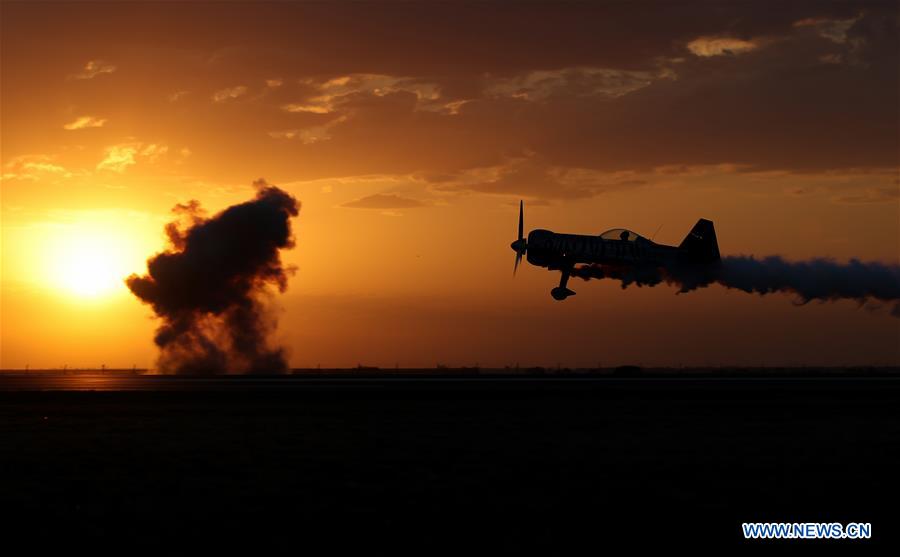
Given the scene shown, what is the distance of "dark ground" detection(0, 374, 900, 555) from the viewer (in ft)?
68.9

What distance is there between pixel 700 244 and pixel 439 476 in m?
70.0

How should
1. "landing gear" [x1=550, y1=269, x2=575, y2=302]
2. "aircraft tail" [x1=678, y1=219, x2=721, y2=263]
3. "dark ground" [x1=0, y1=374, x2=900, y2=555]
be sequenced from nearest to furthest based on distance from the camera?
"dark ground" [x1=0, y1=374, x2=900, y2=555] → "landing gear" [x1=550, y1=269, x2=575, y2=302] → "aircraft tail" [x1=678, y1=219, x2=721, y2=263]

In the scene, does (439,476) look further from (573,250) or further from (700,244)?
(700,244)

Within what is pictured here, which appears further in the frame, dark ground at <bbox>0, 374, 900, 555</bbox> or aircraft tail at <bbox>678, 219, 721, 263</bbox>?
aircraft tail at <bbox>678, 219, 721, 263</bbox>

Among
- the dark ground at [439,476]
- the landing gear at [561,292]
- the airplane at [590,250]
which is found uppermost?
the airplane at [590,250]

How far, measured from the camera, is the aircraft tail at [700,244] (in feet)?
304

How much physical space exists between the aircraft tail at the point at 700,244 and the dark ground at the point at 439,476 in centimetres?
3810

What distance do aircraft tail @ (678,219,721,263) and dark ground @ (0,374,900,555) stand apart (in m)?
38.1

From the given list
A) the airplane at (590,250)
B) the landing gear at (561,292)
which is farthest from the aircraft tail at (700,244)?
the landing gear at (561,292)

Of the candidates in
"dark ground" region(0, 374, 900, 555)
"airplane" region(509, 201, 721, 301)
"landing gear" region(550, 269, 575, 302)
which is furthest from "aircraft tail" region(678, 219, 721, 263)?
"dark ground" region(0, 374, 900, 555)

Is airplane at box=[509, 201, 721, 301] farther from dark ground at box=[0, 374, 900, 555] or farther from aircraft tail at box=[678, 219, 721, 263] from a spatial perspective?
dark ground at box=[0, 374, 900, 555]

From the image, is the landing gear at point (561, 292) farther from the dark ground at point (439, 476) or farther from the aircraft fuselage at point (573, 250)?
the dark ground at point (439, 476)

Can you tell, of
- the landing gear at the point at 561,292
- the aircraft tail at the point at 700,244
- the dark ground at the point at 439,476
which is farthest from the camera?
the aircraft tail at the point at 700,244

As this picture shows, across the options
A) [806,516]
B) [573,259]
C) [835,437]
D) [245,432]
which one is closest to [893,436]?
[835,437]
